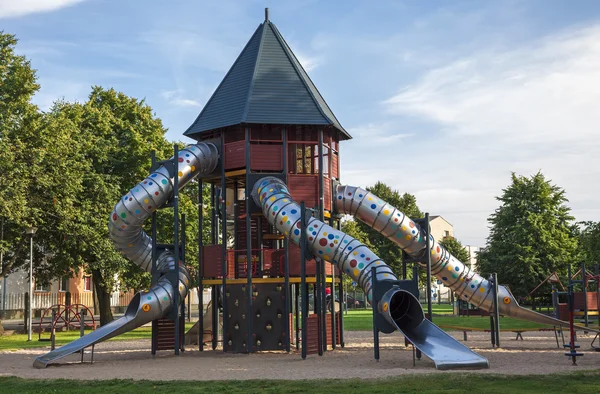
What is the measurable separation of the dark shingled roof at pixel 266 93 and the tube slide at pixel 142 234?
57.2 inches

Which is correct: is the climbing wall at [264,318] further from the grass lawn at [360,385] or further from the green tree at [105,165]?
the green tree at [105,165]

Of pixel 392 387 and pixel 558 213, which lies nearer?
pixel 392 387

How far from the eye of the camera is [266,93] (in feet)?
76.5

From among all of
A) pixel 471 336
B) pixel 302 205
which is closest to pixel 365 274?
pixel 302 205

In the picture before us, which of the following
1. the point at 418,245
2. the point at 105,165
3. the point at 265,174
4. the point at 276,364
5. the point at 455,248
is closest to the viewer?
the point at 276,364

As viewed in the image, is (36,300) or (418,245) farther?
(36,300)

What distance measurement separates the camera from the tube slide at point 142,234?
2056 cm

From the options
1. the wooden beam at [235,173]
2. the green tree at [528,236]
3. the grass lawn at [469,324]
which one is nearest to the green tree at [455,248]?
the green tree at [528,236]

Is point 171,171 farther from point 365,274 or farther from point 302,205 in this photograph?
point 365,274

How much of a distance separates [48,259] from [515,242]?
32.8 m

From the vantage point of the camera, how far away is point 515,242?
52969mm

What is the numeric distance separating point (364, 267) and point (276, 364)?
3459 mm

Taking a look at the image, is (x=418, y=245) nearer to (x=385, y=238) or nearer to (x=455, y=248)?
(x=385, y=238)

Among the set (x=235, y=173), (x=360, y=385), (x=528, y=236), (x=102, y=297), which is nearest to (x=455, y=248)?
(x=528, y=236)
